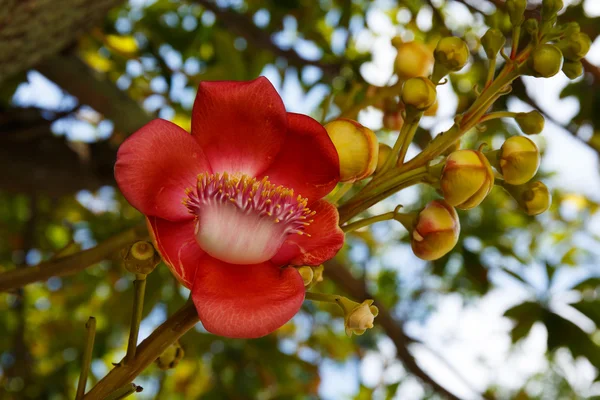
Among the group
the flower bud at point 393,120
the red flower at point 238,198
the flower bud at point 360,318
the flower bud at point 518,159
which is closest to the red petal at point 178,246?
the red flower at point 238,198

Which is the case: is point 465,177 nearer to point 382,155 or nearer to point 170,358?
point 382,155

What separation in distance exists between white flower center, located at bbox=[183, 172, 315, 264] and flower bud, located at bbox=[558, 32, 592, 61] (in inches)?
9.9

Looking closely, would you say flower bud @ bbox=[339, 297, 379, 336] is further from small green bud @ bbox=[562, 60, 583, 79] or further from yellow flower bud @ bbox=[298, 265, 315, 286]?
small green bud @ bbox=[562, 60, 583, 79]

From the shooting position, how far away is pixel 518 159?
1.63 feet

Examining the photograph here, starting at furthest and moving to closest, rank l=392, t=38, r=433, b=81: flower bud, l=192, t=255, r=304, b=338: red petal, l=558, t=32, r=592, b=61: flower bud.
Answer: l=392, t=38, r=433, b=81: flower bud < l=558, t=32, r=592, b=61: flower bud < l=192, t=255, r=304, b=338: red petal

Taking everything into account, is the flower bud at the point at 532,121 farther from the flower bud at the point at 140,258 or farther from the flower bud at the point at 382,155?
the flower bud at the point at 140,258

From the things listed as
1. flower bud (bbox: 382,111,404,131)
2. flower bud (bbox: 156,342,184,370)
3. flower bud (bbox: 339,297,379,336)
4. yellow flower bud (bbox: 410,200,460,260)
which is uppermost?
yellow flower bud (bbox: 410,200,460,260)

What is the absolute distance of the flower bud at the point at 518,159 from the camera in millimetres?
496

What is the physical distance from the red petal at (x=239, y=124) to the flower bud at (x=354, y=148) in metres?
0.05

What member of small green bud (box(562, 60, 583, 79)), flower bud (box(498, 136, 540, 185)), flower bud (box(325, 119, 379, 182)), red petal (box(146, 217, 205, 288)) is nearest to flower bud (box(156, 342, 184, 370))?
red petal (box(146, 217, 205, 288))

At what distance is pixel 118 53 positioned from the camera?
162 centimetres

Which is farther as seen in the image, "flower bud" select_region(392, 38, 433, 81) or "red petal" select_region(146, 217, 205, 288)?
"flower bud" select_region(392, 38, 433, 81)

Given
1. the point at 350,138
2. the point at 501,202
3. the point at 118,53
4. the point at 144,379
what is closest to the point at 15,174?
the point at 118,53

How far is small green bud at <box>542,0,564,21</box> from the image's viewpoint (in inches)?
20.5
